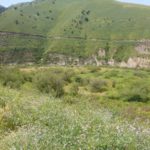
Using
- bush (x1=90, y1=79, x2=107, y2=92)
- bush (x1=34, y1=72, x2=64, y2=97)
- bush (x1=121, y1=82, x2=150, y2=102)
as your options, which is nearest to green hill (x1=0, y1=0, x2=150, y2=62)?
bush (x1=90, y1=79, x2=107, y2=92)

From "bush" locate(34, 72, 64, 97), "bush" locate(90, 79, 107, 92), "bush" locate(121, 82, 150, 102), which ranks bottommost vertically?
"bush" locate(121, 82, 150, 102)

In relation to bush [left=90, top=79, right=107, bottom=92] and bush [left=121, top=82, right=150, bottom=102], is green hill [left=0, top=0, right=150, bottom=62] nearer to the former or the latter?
bush [left=90, top=79, right=107, bottom=92]

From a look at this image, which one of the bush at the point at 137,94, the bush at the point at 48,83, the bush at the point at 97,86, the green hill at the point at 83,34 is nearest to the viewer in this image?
the bush at the point at 48,83

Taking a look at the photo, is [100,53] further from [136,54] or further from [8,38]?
[8,38]

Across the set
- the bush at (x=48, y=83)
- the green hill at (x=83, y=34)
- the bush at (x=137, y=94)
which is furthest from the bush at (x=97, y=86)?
the green hill at (x=83, y=34)

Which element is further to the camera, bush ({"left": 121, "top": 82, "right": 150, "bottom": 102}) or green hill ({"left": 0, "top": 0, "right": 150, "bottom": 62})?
green hill ({"left": 0, "top": 0, "right": 150, "bottom": 62})

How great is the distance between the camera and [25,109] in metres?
23.8

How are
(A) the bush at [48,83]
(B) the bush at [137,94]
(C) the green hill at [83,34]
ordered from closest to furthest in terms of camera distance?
(A) the bush at [48,83], (B) the bush at [137,94], (C) the green hill at [83,34]

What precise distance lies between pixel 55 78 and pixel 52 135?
67305 mm

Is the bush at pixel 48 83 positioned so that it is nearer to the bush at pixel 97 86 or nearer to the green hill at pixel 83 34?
the bush at pixel 97 86

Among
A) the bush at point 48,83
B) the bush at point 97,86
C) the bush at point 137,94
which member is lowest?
the bush at point 137,94

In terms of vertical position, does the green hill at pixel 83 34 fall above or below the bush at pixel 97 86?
above

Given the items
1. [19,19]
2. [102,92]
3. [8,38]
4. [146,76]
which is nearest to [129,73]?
[146,76]

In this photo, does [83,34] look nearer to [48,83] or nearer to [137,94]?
[137,94]
